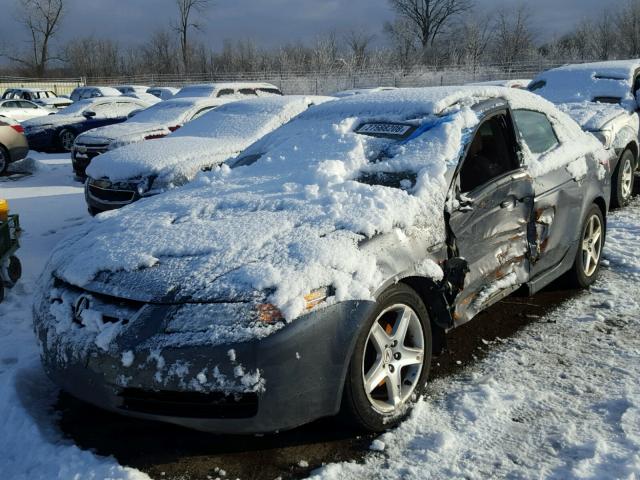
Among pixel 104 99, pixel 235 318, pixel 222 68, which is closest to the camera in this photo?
pixel 235 318

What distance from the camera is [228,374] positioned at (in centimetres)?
242

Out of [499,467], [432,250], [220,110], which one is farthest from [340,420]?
[220,110]

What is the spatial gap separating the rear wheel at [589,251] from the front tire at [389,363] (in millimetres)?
1997

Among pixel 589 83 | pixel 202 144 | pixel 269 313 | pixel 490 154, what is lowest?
pixel 269 313

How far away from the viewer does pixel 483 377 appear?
3.39 meters

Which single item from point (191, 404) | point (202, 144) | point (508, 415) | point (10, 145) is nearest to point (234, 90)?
point (10, 145)

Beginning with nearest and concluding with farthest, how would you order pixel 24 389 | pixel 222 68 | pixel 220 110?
pixel 24 389, pixel 220 110, pixel 222 68

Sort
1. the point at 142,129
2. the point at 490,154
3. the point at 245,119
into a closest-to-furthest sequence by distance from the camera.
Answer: the point at 490,154, the point at 245,119, the point at 142,129

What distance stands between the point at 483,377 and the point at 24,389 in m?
2.49

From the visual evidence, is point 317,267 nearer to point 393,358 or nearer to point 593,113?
point 393,358

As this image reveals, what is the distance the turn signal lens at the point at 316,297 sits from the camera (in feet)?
8.23

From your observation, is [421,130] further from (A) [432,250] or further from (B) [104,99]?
(B) [104,99]

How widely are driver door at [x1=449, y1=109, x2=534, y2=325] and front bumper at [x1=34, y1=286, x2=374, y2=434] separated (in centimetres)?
97

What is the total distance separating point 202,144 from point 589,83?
582 cm
